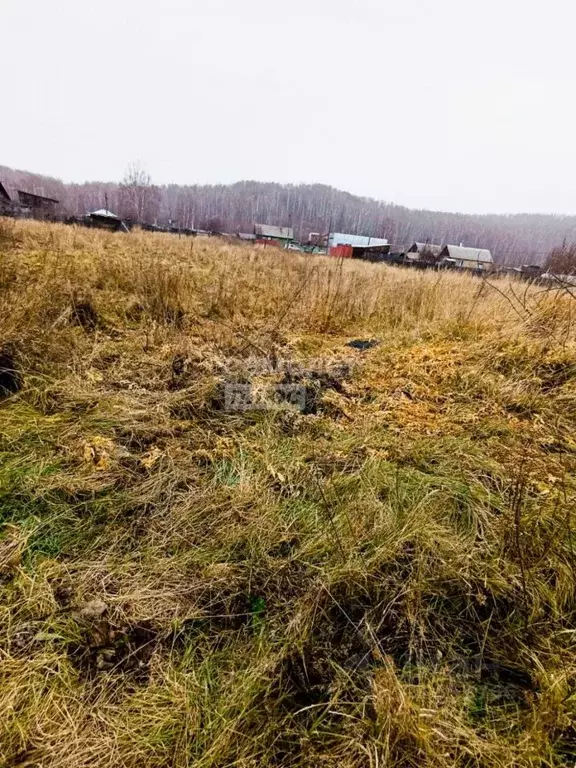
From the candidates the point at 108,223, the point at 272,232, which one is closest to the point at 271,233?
the point at 272,232

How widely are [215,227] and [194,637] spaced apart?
6795 centimetres

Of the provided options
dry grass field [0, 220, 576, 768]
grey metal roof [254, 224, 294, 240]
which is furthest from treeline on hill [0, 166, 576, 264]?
dry grass field [0, 220, 576, 768]

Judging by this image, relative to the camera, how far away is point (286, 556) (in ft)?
4.79

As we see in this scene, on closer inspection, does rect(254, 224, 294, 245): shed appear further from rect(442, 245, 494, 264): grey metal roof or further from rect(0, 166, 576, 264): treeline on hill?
rect(442, 245, 494, 264): grey metal roof

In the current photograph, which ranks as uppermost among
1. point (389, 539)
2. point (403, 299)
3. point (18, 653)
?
point (403, 299)

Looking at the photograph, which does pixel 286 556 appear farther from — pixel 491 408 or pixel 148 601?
pixel 491 408

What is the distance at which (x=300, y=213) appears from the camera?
87125mm

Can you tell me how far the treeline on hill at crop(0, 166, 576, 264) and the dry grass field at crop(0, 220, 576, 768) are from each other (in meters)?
63.4

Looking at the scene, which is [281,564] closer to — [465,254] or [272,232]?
[465,254]

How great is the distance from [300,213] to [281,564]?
9683 centimetres

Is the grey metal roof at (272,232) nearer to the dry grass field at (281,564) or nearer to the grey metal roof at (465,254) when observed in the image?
the grey metal roof at (465,254)

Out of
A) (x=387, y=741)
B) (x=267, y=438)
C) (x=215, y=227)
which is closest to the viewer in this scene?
(x=387, y=741)

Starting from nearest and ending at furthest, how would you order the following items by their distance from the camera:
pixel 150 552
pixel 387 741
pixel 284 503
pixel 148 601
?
pixel 387 741
pixel 148 601
pixel 150 552
pixel 284 503

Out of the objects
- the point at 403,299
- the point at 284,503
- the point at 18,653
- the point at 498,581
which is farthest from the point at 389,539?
the point at 403,299
